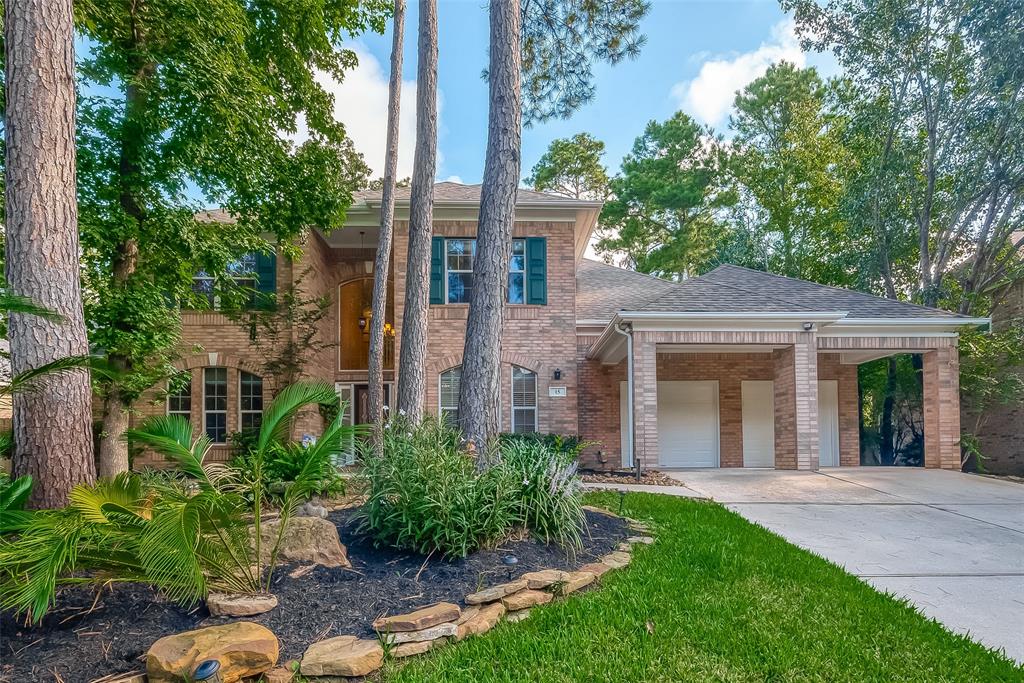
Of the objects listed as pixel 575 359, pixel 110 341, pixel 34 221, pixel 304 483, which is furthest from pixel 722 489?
pixel 110 341

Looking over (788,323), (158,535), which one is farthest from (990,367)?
(158,535)

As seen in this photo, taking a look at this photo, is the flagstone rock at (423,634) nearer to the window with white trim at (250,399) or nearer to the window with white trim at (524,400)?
the window with white trim at (524,400)

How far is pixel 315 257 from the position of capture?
13.1m

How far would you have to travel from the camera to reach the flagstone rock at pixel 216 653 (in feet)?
7.97

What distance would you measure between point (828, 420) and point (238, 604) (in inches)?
559

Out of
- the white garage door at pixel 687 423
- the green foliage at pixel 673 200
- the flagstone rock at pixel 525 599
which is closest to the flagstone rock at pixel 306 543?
the flagstone rock at pixel 525 599

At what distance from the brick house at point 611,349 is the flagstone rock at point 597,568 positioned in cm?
585

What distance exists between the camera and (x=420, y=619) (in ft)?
9.87

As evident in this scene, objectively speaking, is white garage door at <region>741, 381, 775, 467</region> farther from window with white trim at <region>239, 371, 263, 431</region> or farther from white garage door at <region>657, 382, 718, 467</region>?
window with white trim at <region>239, 371, 263, 431</region>

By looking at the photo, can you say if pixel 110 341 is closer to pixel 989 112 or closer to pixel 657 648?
pixel 657 648

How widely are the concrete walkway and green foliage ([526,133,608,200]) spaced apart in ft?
57.1

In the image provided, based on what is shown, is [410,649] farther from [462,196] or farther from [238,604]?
[462,196]

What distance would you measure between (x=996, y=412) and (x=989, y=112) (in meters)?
7.33

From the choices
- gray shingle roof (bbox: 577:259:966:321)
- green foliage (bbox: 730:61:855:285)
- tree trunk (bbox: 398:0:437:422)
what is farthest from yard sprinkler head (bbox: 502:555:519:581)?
green foliage (bbox: 730:61:855:285)
